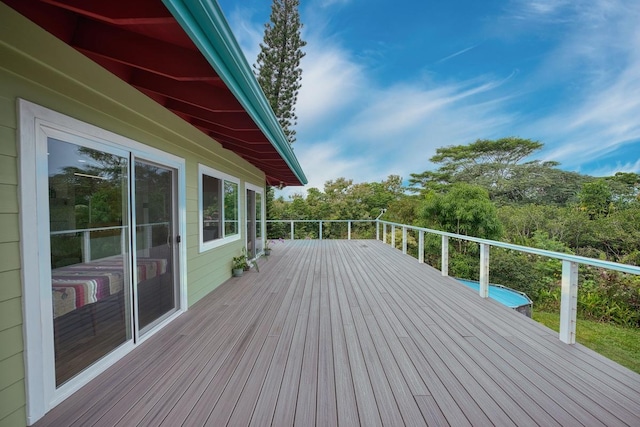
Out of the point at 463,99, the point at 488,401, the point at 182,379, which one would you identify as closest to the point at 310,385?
the point at 182,379

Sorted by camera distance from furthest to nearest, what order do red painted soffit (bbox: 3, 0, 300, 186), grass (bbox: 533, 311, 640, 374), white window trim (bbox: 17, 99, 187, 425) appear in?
grass (bbox: 533, 311, 640, 374)
white window trim (bbox: 17, 99, 187, 425)
red painted soffit (bbox: 3, 0, 300, 186)

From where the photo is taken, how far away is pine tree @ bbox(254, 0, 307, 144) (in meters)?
10.2

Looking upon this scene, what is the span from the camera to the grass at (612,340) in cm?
383

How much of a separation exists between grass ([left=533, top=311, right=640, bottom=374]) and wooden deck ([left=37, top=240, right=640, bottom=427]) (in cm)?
259

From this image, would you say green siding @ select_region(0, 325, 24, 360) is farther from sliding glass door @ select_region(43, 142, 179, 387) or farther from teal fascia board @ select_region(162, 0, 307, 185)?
teal fascia board @ select_region(162, 0, 307, 185)

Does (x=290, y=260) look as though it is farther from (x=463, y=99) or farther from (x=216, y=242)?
(x=463, y=99)

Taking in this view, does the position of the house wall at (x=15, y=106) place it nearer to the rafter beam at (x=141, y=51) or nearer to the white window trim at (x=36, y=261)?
the white window trim at (x=36, y=261)

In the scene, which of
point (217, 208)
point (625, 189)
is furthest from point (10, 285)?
point (625, 189)

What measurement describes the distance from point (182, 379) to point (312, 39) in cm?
1257

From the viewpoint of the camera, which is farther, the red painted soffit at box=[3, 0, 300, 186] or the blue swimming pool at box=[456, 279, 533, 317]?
the blue swimming pool at box=[456, 279, 533, 317]

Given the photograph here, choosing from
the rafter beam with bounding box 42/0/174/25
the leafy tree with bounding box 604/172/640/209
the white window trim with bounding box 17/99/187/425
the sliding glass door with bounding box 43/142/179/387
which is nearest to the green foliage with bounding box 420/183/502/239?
the leafy tree with bounding box 604/172/640/209

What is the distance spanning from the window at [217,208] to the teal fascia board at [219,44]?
2.00 meters

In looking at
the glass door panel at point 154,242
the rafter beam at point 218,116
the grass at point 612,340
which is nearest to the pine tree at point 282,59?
the rafter beam at point 218,116

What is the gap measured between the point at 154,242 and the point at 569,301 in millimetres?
3937
